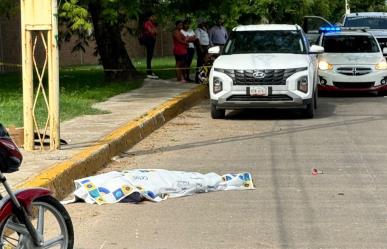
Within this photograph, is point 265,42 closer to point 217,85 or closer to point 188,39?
point 217,85

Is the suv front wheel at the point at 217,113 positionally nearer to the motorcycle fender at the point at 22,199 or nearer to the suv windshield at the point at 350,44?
the suv windshield at the point at 350,44

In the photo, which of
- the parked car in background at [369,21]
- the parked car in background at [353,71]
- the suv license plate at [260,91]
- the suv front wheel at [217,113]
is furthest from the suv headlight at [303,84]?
the parked car in background at [369,21]

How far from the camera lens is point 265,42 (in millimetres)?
14414

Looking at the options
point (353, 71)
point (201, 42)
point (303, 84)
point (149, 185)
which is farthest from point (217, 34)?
point (149, 185)

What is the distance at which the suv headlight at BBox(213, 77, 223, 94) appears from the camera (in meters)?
13.2

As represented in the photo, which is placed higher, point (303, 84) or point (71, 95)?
point (303, 84)

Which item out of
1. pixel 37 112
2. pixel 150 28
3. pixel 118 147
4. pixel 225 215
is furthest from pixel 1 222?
pixel 150 28

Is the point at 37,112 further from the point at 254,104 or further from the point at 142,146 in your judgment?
the point at 254,104

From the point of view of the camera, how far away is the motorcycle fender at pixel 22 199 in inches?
173

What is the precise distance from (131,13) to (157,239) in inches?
318

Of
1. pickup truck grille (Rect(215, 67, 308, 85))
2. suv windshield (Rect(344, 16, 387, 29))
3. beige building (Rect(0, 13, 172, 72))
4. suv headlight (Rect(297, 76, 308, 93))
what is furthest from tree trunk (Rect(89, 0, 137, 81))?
suv windshield (Rect(344, 16, 387, 29))

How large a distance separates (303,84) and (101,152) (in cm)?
527

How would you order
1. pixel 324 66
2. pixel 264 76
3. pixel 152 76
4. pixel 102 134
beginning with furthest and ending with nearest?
pixel 152 76 < pixel 324 66 < pixel 264 76 < pixel 102 134

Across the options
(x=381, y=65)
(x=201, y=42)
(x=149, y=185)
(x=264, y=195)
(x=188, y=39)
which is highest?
(x=188, y=39)
